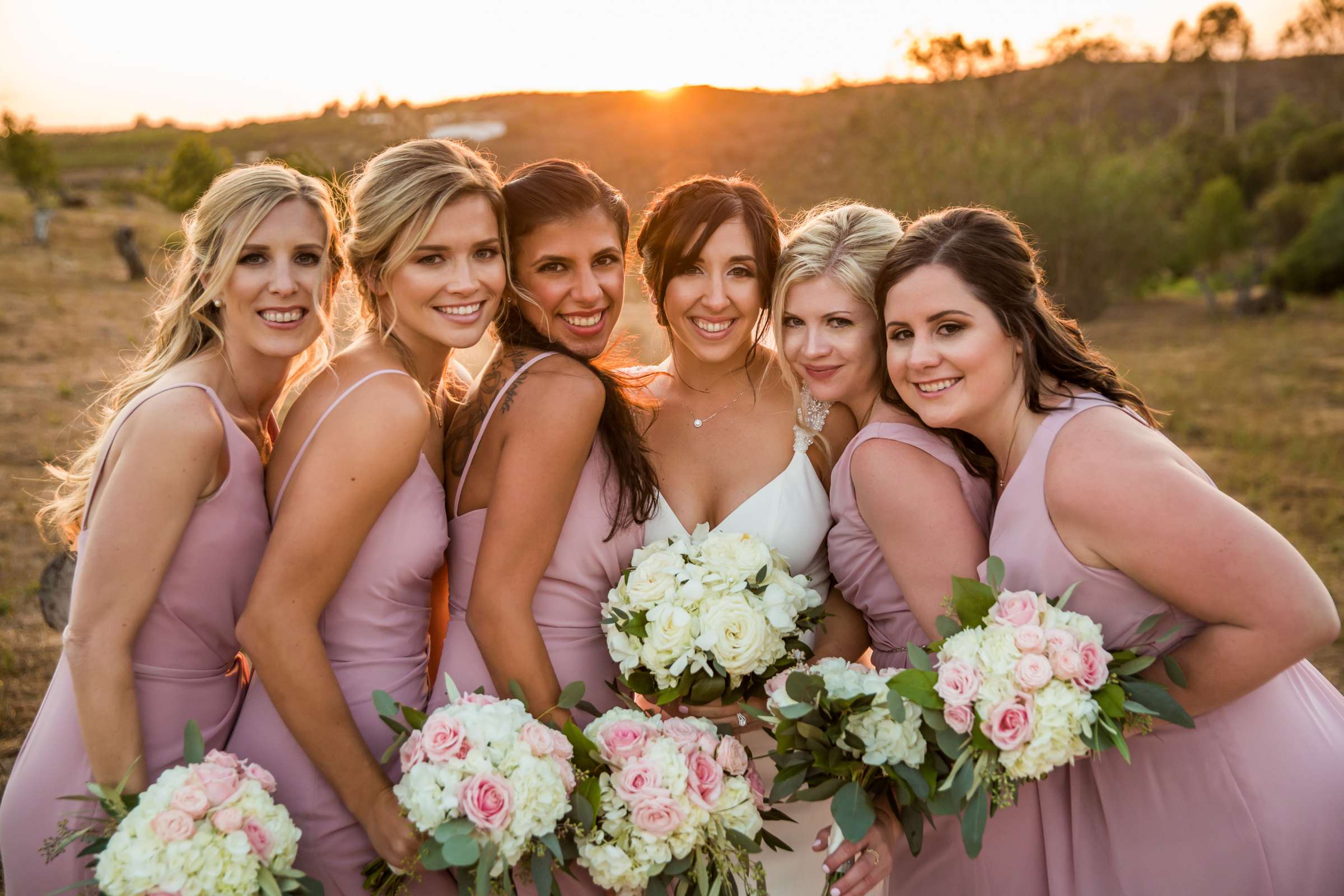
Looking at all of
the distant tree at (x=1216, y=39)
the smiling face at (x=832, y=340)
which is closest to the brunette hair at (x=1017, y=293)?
the smiling face at (x=832, y=340)

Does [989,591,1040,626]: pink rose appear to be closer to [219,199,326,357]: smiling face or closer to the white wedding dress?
the white wedding dress

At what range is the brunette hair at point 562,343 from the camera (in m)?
3.72

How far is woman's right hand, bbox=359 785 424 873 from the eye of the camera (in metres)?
2.90

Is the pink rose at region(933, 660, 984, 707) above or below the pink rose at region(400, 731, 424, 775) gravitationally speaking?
above

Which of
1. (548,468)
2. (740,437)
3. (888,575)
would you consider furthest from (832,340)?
(548,468)

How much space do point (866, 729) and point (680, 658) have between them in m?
0.68

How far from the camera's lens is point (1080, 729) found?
2.62 meters

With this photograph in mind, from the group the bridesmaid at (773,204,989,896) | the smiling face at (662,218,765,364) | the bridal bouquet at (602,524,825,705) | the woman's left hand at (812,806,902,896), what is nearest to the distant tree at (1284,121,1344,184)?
the bridesmaid at (773,204,989,896)

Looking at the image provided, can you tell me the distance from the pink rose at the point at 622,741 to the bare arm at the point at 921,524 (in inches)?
44.2

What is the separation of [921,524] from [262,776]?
7.65ft

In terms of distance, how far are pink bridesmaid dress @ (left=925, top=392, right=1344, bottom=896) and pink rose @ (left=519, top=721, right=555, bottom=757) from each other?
1.56 m

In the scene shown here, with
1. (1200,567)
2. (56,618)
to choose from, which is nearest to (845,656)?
(1200,567)

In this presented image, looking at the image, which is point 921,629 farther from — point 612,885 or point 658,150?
point 658,150

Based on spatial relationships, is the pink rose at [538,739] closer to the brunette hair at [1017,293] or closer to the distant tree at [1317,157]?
the brunette hair at [1017,293]
